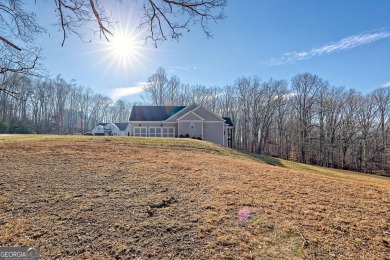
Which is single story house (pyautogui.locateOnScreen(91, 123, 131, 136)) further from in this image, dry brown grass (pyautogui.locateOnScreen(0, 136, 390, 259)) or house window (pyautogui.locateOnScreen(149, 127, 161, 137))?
dry brown grass (pyautogui.locateOnScreen(0, 136, 390, 259))

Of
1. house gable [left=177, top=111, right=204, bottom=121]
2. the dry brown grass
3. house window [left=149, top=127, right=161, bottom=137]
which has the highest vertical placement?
house gable [left=177, top=111, right=204, bottom=121]

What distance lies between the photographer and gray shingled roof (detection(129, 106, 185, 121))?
25.2m

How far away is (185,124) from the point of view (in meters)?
23.8

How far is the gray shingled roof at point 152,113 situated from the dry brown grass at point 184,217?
19.7 m

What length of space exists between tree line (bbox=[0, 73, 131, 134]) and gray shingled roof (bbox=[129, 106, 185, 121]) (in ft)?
65.6

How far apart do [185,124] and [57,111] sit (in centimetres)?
→ 4471

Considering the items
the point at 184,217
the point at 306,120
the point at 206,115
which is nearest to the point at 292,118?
the point at 306,120

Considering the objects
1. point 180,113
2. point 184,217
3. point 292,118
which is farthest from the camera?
point 292,118

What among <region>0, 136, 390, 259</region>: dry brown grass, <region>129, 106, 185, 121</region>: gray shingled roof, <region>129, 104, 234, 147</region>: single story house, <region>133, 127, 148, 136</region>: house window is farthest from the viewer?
<region>129, 106, 185, 121</region>: gray shingled roof

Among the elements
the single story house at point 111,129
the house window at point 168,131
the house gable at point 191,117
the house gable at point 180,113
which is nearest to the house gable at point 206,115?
the house gable at point 191,117

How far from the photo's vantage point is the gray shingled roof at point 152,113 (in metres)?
25.2

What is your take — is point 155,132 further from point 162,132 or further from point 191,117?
point 191,117

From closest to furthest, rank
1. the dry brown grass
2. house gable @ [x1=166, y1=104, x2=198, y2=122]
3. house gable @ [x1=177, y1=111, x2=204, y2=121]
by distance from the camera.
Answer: the dry brown grass < house gable @ [x1=177, y1=111, x2=204, y2=121] < house gable @ [x1=166, y1=104, x2=198, y2=122]


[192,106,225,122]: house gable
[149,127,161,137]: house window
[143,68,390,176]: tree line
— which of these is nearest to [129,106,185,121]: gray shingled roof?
[149,127,161,137]: house window
